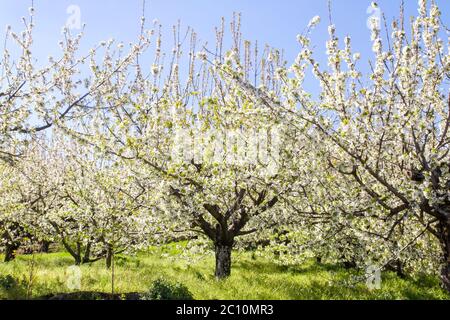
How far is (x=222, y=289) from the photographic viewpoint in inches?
425

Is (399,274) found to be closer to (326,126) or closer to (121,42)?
(326,126)

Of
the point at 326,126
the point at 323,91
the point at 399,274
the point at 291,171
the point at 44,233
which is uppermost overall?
the point at 323,91

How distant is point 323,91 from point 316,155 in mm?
1325

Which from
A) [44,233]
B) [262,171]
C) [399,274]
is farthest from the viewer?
[44,233]

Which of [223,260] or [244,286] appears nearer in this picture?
[244,286]

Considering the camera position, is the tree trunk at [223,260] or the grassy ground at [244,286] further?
the tree trunk at [223,260]

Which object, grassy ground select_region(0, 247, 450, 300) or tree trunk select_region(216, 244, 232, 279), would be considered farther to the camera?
tree trunk select_region(216, 244, 232, 279)

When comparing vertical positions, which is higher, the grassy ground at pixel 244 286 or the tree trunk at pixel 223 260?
the tree trunk at pixel 223 260

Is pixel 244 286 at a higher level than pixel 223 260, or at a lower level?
lower

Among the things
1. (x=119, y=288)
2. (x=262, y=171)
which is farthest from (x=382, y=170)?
(x=119, y=288)

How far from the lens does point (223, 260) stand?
43.2 feet

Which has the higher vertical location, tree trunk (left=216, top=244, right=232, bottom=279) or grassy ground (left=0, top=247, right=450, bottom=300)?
tree trunk (left=216, top=244, right=232, bottom=279)

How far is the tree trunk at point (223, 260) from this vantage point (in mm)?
13055

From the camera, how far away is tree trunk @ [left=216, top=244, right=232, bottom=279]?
42.8 feet
